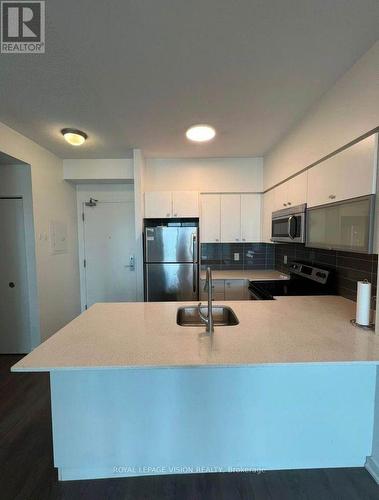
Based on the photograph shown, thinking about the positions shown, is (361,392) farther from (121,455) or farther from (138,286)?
(138,286)

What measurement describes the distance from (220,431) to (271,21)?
2.27 metres

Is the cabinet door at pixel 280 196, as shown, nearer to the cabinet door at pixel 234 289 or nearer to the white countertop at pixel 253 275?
the white countertop at pixel 253 275

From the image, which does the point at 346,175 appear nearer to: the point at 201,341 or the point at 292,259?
the point at 201,341

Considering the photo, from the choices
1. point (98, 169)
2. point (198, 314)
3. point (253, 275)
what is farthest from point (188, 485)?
point (98, 169)

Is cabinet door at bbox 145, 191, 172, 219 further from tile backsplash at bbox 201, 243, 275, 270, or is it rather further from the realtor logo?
the realtor logo

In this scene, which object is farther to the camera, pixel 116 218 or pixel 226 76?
pixel 116 218

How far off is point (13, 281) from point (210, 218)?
266 cm

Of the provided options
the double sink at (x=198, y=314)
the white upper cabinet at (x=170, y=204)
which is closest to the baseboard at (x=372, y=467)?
the double sink at (x=198, y=314)

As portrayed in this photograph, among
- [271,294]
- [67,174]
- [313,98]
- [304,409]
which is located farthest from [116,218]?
[304,409]

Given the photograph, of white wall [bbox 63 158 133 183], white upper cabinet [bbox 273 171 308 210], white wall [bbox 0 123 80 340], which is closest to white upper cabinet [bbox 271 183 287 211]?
white upper cabinet [bbox 273 171 308 210]

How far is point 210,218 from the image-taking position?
3457mm

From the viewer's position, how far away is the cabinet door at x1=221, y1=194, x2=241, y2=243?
346 centimetres

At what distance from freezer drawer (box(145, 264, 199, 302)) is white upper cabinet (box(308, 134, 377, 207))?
161cm

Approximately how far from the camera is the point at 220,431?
4.56ft
